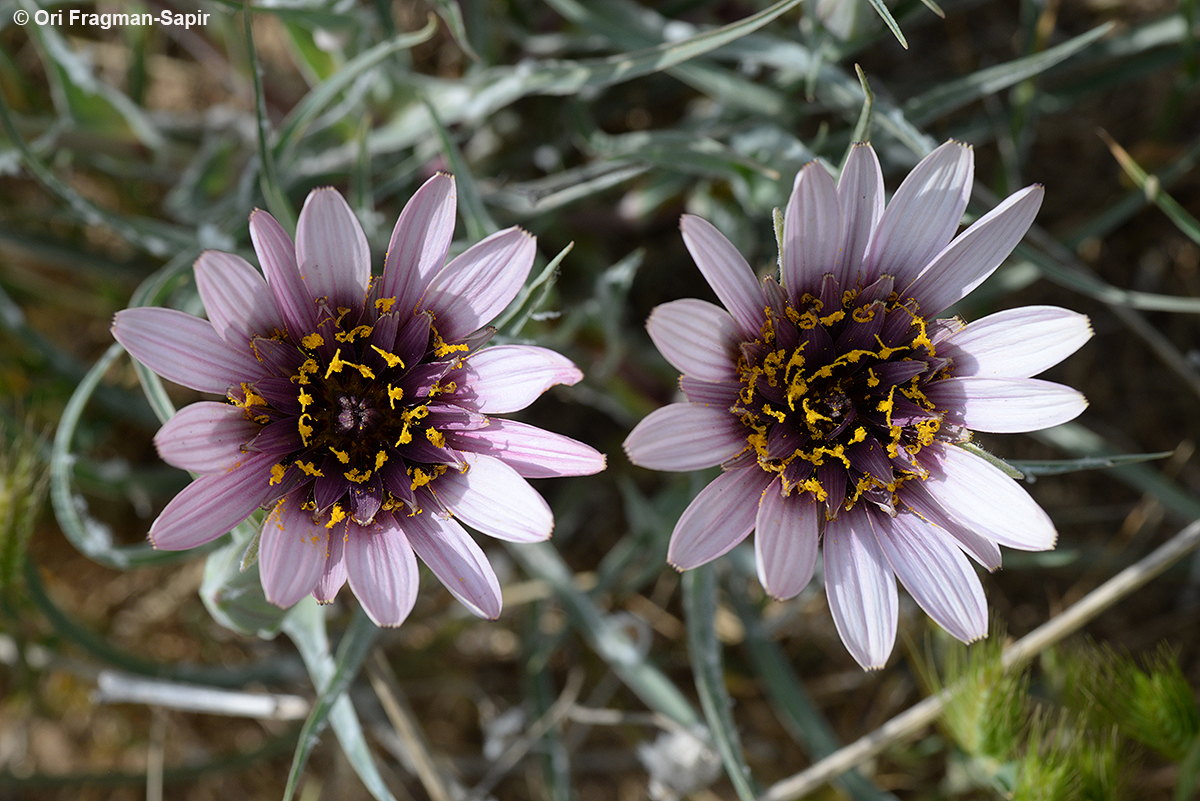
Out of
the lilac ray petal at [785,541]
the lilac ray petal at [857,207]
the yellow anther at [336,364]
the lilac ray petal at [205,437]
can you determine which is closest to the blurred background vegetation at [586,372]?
the lilac ray petal at [857,207]

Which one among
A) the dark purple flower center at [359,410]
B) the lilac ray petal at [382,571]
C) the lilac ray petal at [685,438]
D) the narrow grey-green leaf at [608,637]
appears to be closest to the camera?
the lilac ray petal at [685,438]

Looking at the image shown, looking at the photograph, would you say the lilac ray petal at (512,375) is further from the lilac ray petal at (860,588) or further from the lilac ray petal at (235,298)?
the lilac ray petal at (860,588)

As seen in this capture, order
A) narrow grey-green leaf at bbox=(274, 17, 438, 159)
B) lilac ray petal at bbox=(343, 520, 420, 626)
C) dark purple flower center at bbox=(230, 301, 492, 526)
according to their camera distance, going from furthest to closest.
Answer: narrow grey-green leaf at bbox=(274, 17, 438, 159) < dark purple flower center at bbox=(230, 301, 492, 526) < lilac ray petal at bbox=(343, 520, 420, 626)

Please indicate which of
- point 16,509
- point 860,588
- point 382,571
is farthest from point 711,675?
point 16,509

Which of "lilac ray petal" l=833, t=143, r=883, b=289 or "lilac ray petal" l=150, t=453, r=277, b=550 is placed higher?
"lilac ray petal" l=833, t=143, r=883, b=289

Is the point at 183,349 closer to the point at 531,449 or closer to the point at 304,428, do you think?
the point at 304,428

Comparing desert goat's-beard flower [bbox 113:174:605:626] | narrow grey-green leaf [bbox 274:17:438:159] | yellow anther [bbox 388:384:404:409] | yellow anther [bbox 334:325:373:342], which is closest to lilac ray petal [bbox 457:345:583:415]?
desert goat's-beard flower [bbox 113:174:605:626]

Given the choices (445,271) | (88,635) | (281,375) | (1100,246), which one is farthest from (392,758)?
(1100,246)

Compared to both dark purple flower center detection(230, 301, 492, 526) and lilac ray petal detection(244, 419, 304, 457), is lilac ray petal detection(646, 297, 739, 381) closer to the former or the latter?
dark purple flower center detection(230, 301, 492, 526)
